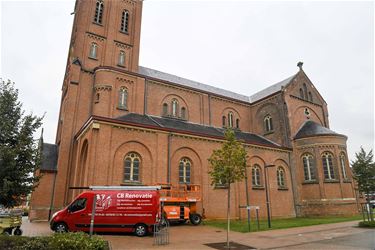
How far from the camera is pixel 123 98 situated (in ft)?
80.3

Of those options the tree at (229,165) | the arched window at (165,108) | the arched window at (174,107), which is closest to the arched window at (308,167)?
the arched window at (174,107)

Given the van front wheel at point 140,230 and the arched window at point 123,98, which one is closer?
the van front wheel at point 140,230

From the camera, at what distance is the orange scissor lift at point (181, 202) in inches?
697

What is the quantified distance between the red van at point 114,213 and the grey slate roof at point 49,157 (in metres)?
10.2

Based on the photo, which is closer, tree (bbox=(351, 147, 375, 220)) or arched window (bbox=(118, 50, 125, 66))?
tree (bbox=(351, 147, 375, 220))

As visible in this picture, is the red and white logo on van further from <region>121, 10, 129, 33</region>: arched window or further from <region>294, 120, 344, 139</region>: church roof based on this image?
<region>294, 120, 344, 139</region>: church roof

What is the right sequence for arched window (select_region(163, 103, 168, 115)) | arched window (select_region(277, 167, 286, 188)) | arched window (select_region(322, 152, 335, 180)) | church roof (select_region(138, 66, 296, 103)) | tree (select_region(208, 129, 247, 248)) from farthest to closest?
church roof (select_region(138, 66, 296, 103)) → arched window (select_region(163, 103, 168, 115)) → arched window (select_region(277, 167, 286, 188)) → arched window (select_region(322, 152, 335, 180)) → tree (select_region(208, 129, 247, 248))

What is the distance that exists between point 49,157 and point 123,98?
8782mm

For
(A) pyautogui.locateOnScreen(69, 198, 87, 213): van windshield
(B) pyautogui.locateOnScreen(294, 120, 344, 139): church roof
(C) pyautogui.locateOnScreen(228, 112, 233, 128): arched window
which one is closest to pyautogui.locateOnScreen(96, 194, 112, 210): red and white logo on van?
(A) pyautogui.locateOnScreen(69, 198, 87, 213): van windshield

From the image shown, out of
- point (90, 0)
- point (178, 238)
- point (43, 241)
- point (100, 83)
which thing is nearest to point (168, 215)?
point (178, 238)

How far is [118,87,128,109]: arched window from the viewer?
2409cm

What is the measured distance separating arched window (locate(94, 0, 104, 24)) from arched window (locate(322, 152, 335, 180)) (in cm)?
2841

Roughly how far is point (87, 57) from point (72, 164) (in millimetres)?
10921

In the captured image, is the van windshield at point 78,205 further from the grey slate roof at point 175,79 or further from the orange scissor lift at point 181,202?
the grey slate roof at point 175,79
